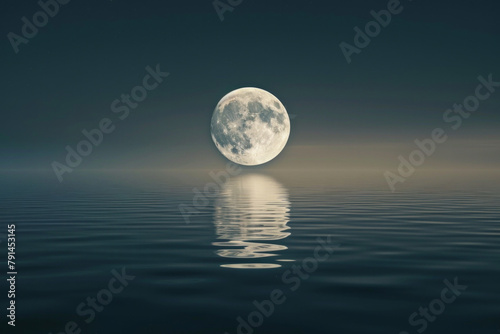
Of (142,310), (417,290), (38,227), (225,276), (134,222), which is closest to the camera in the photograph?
(142,310)

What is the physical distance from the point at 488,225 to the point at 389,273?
38.7 ft

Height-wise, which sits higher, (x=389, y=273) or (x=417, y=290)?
(x=389, y=273)

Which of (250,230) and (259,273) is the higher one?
(250,230)

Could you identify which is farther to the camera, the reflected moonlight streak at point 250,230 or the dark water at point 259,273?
the reflected moonlight streak at point 250,230

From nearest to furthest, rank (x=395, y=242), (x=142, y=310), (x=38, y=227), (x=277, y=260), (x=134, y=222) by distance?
(x=142, y=310), (x=277, y=260), (x=395, y=242), (x=38, y=227), (x=134, y=222)

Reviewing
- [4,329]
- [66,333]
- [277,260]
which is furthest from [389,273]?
[4,329]

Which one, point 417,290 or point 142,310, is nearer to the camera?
point 142,310

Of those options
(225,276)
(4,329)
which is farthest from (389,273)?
(4,329)

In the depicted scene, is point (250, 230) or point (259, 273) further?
point (250, 230)

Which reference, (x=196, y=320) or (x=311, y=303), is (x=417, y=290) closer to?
(x=311, y=303)

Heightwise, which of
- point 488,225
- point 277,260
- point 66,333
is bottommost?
point 66,333

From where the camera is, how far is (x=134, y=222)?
2366 centimetres

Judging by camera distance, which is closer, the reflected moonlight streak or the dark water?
the dark water

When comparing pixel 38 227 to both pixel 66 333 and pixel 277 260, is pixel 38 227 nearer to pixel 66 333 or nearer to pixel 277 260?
pixel 277 260
